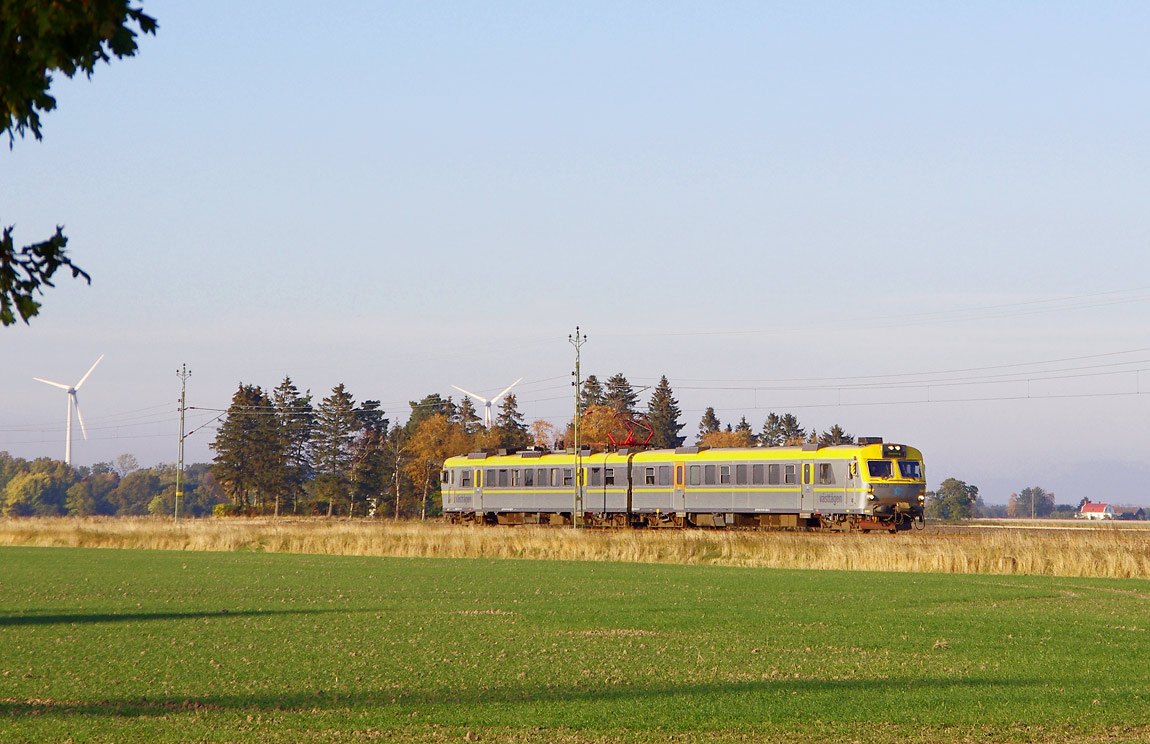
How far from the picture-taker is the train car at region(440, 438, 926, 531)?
4762cm

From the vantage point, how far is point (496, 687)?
42.2 ft

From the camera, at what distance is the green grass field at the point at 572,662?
433 inches

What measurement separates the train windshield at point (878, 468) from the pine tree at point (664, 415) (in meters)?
87.4

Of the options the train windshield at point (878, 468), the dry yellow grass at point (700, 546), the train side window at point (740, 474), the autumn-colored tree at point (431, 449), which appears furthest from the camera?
the autumn-colored tree at point (431, 449)

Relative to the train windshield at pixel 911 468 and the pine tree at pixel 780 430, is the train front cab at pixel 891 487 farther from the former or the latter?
the pine tree at pixel 780 430

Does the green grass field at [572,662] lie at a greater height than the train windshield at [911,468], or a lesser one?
lesser

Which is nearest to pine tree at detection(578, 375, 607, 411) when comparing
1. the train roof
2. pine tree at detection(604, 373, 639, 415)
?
pine tree at detection(604, 373, 639, 415)

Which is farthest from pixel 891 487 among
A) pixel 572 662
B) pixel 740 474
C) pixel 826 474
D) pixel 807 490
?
pixel 572 662

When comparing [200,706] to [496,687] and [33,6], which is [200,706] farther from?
[33,6]

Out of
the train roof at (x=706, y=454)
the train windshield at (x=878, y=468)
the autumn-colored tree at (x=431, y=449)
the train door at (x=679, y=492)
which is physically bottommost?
the train door at (x=679, y=492)

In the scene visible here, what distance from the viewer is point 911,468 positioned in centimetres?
4872

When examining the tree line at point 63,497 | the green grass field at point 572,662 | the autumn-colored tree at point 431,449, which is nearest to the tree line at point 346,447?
the autumn-colored tree at point 431,449

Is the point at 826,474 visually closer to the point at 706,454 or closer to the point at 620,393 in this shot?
the point at 706,454

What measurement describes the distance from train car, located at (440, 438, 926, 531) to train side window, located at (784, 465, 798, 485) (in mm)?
41
